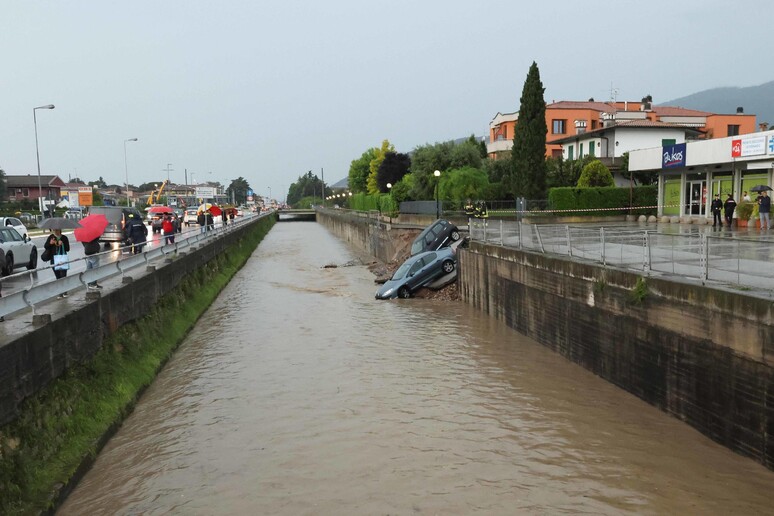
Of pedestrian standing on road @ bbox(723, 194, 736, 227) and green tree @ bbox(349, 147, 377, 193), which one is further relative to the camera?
green tree @ bbox(349, 147, 377, 193)

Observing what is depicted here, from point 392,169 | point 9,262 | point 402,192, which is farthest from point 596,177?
point 392,169

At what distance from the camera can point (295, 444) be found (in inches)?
374

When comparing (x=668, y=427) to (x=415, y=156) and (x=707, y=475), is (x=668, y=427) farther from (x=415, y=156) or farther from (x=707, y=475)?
(x=415, y=156)

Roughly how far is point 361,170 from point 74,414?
11683 cm

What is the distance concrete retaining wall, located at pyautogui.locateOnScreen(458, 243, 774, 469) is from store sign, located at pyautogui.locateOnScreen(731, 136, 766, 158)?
54.0 feet

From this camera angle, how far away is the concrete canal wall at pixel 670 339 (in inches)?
309

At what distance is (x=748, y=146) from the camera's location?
2716cm

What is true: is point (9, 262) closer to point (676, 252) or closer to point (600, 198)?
point (676, 252)

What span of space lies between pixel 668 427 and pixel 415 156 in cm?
5563

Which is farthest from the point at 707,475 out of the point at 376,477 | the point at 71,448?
the point at 71,448

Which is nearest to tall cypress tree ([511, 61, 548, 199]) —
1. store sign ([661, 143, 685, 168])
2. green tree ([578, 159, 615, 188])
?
green tree ([578, 159, 615, 188])

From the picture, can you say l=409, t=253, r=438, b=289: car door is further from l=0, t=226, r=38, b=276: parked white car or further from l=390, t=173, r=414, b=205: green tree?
l=390, t=173, r=414, b=205: green tree

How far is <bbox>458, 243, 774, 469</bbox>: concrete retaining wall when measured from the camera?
7.84m

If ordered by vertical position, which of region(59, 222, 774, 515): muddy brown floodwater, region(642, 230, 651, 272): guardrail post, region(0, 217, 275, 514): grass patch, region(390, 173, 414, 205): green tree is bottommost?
region(59, 222, 774, 515): muddy brown floodwater
